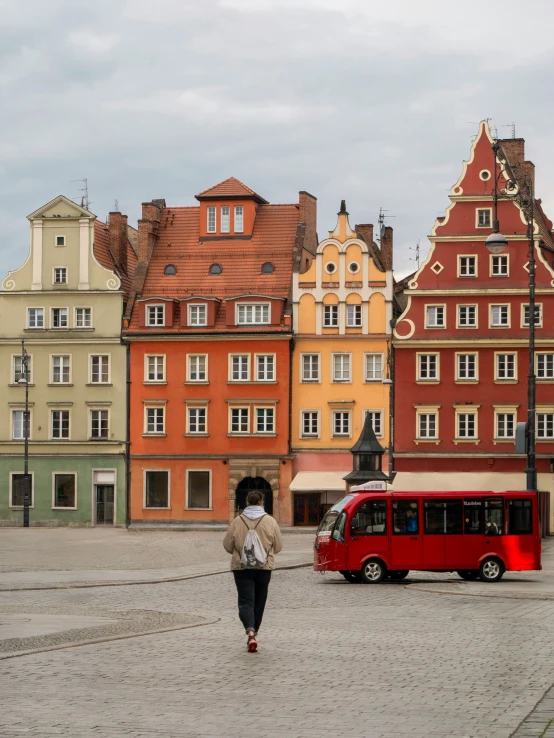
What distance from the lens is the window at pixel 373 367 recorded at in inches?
2795

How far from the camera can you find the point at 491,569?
33.7 m

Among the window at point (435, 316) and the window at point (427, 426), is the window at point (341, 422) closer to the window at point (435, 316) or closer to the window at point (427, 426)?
the window at point (427, 426)

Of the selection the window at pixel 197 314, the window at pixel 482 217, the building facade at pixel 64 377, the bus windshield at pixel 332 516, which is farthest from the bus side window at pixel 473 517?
the building facade at pixel 64 377

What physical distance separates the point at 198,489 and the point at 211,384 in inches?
215

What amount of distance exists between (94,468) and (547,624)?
53.9m

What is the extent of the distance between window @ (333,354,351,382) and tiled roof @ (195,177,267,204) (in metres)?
11.2

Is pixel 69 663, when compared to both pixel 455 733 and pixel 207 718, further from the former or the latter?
pixel 455 733

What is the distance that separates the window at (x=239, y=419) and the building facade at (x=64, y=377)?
581cm

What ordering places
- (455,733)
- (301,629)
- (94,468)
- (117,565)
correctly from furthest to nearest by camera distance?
(94,468) → (117,565) → (301,629) → (455,733)

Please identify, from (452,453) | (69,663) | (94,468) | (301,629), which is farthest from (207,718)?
(94,468)

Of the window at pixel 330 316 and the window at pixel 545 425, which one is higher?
the window at pixel 330 316

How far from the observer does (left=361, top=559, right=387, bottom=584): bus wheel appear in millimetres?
32969

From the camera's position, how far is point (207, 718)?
1201cm

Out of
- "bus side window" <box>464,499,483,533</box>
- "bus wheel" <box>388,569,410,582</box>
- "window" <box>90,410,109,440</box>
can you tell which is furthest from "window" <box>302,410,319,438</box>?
"bus side window" <box>464,499,483,533</box>
